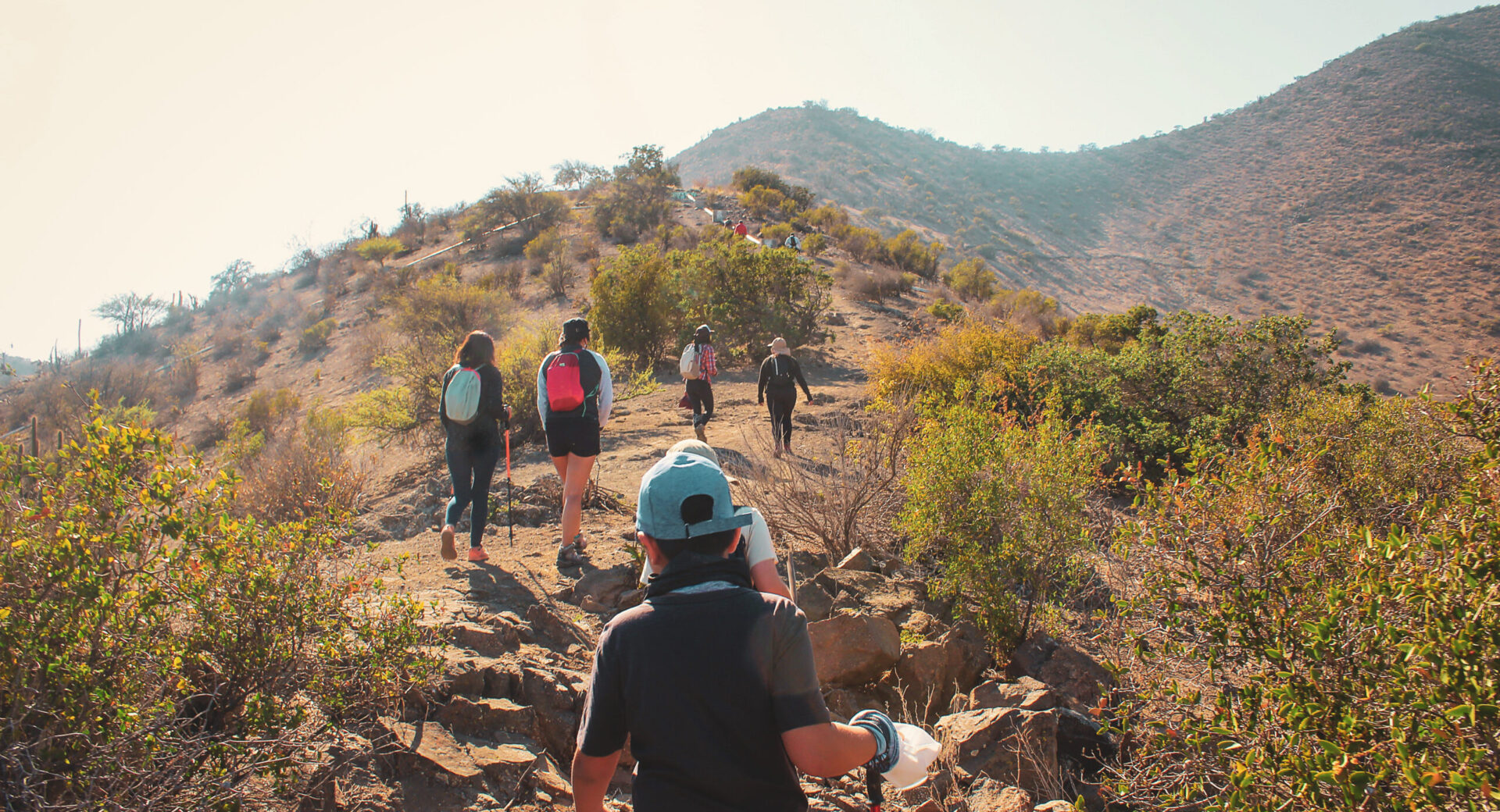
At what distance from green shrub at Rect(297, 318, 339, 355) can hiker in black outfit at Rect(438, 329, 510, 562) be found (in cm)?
2266

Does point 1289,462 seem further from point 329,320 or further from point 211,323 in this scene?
point 211,323

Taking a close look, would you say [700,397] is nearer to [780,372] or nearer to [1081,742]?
[780,372]

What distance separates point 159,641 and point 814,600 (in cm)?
350

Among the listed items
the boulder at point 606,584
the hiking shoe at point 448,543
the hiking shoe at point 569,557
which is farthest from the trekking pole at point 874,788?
the hiking shoe at point 448,543

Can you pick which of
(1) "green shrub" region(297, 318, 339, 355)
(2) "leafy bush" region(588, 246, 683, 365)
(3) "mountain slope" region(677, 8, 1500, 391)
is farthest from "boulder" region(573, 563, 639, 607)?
(3) "mountain slope" region(677, 8, 1500, 391)

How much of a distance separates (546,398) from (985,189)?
68.8 meters

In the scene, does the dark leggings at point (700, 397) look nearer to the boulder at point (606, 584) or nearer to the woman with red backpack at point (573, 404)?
the woman with red backpack at point (573, 404)

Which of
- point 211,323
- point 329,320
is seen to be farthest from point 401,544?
point 211,323

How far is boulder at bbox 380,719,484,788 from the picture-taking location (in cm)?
271

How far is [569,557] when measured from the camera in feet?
16.8

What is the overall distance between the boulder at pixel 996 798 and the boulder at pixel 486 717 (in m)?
2.03

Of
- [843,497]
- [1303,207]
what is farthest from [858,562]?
[1303,207]

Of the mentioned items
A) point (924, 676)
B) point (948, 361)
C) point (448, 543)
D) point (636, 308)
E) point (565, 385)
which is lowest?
point (924, 676)

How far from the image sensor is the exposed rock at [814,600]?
15.6 feet
